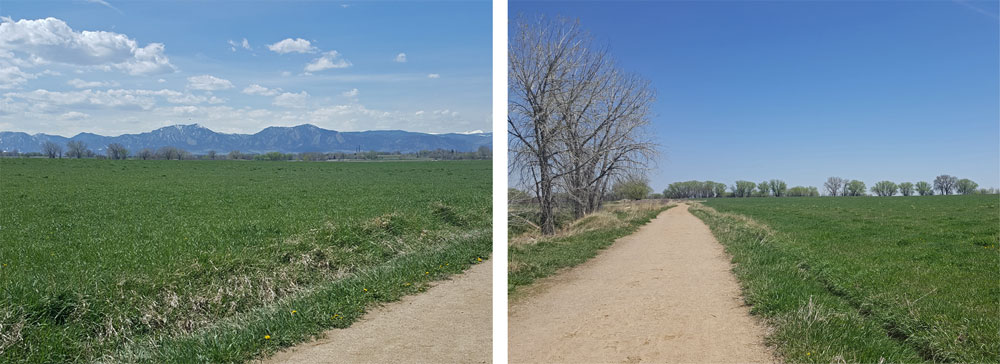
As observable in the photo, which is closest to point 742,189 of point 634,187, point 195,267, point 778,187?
point 778,187

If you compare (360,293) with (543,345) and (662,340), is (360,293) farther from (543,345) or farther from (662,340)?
(662,340)

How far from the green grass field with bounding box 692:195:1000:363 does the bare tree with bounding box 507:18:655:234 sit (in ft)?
7.03

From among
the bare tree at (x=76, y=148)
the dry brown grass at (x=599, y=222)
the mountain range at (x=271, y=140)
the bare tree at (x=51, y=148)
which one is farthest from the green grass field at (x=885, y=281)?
the bare tree at (x=76, y=148)

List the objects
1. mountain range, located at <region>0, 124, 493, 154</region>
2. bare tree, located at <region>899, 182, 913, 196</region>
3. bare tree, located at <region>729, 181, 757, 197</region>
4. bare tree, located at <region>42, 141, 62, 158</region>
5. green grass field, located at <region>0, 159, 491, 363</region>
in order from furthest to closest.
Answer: bare tree, located at <region>42, 141, 62, 158</region>, mountain range, located at <region>0, 124, 493, 154</region>, bare tree, located at <region>729, 181, 757, 197</region>, bare tree, located at <region>899, 182, 913, 196</region>, green grass field, located at <region>0, 159, 491, 363</region>

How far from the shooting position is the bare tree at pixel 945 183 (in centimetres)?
486

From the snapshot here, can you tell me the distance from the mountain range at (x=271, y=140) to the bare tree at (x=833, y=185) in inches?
148

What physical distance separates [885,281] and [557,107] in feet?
15.1

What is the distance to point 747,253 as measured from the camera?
579cm

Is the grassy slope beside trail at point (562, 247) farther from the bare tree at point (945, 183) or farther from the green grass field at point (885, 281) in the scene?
the bare tree at point (945, 183)

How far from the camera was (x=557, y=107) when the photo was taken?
297 inches

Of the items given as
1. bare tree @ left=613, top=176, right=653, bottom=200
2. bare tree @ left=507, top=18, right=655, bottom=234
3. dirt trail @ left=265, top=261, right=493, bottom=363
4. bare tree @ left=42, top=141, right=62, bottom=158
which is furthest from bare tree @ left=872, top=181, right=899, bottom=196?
bare tree @ left=42, top=141, right=62, bottom=158

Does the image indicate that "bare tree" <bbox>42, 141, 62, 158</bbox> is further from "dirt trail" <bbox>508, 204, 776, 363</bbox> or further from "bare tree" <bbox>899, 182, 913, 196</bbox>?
"bare tree" <bbox>899, 182, 913, 196</bbox>

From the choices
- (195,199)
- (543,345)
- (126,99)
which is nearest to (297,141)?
(195,199)

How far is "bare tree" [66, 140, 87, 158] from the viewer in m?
9.41
